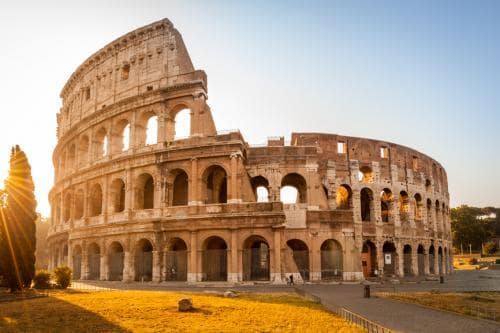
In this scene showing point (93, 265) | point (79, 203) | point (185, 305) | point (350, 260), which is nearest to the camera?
point (185, 305)

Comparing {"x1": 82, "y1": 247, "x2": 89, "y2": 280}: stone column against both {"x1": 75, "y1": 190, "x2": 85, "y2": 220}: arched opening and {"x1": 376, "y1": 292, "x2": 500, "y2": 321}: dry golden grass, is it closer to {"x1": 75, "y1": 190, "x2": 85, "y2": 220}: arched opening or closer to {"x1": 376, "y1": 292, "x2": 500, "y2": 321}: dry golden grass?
{"x1": 75, "y1": 190, "x2": 85, "y2": 220}: arched opening

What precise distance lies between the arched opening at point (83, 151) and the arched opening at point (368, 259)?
902 inches

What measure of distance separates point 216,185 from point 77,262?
12278mm

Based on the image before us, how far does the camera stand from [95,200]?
30875 mm

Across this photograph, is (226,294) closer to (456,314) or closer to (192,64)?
(456,314)

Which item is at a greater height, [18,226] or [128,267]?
[18,226]

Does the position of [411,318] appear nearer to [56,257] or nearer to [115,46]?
[115,46]

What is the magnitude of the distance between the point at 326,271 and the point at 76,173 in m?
20.3

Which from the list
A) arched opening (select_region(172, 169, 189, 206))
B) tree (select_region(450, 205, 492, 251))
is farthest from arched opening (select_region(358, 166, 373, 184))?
tree (select_region(450, 205, 492, 251))

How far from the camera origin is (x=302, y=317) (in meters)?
12.1

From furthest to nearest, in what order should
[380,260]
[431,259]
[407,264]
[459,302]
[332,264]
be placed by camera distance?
[431,259]
[407,264]
[380,260]
[332,264]
[459,302]

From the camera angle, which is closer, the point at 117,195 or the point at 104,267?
the point at 104,267

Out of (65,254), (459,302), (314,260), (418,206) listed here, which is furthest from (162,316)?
(418,206)

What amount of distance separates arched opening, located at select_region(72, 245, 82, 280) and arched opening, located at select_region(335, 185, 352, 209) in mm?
19743
